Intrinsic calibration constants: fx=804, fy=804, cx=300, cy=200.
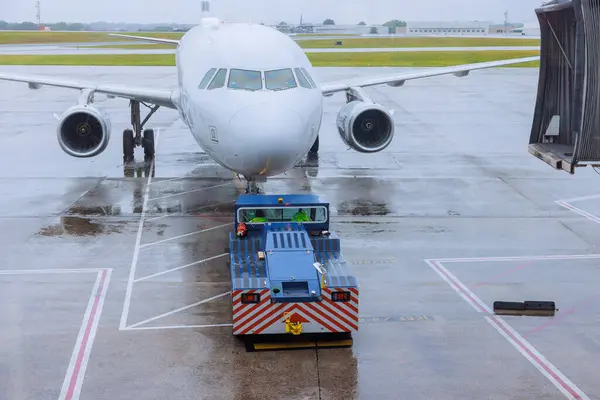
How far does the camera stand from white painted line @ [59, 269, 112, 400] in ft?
37.0

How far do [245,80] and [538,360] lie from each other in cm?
922

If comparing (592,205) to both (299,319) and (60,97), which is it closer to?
(299,319)

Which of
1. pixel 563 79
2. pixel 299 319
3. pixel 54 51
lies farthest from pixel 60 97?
pixel 54 51

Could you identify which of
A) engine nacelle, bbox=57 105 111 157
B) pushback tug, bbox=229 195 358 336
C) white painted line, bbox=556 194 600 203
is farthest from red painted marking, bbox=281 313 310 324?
white painted line, bbox=556 194 600 203

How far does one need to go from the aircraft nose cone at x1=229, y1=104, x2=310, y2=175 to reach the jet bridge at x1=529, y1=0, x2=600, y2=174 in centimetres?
573

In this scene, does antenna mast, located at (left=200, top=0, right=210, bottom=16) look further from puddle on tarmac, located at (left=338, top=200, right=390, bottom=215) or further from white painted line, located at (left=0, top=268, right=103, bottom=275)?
white painted line, located at (left=0, top=268, right=103, bottom=275)

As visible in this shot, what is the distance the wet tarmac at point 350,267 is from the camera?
462 inches

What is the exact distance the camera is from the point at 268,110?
17156 millimetres

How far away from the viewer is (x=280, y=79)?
18281 millimetres

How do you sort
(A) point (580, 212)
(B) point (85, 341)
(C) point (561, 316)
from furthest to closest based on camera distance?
(A) point (580, 212) < (C) point (561, 316) < (B) point (85, 341)

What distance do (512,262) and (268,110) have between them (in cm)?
624

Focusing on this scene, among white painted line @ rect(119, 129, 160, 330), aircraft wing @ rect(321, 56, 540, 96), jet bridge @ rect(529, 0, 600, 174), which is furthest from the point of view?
aircraft wing @ rect(321, 56, 540, 96)

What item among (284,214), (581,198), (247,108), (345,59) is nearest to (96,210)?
(247,108)

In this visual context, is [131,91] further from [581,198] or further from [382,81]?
[581,198]
